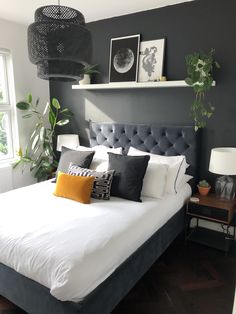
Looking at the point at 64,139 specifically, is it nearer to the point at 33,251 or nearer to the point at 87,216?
the point at 87,216

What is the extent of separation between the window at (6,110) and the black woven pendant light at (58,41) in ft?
7.60

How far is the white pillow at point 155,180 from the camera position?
8.44 feet

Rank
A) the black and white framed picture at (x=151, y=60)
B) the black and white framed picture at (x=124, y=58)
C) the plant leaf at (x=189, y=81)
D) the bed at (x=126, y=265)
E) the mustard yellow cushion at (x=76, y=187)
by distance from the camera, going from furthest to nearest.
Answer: the black and white framed picture at (x=124, y=58), the black and white framed picture at (x=151, y=60), the plant leaf at (x=189, y=81), the mustard yellow cushion at (x=76, y=187), the bed at (x=126, y=265)

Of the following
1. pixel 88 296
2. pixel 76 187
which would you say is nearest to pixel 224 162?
pixel 76 187

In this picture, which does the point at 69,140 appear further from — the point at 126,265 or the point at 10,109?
the point at 126,265

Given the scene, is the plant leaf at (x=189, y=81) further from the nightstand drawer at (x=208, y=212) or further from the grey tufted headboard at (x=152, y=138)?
the nightstand drawer at (x=208, y=212)

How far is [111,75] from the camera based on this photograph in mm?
3410

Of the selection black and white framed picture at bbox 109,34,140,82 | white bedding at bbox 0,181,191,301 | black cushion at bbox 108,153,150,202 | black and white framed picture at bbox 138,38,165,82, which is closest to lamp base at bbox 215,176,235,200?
white bedding at bbox 0,181,191,301

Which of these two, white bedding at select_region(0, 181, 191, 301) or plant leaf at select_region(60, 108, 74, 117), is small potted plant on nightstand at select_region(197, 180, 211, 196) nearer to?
white bedding at select_region(0, 181, 191, 301)

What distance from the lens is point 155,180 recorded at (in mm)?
2594

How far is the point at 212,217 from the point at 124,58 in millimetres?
2162

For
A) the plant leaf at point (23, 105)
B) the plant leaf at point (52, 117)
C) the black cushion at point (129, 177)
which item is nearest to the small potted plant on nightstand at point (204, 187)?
the black cushion at point (129, 177)

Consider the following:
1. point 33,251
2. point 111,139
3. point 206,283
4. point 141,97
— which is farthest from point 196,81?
point 33,251

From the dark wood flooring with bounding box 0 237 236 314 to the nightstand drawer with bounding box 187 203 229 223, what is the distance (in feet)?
1.39
